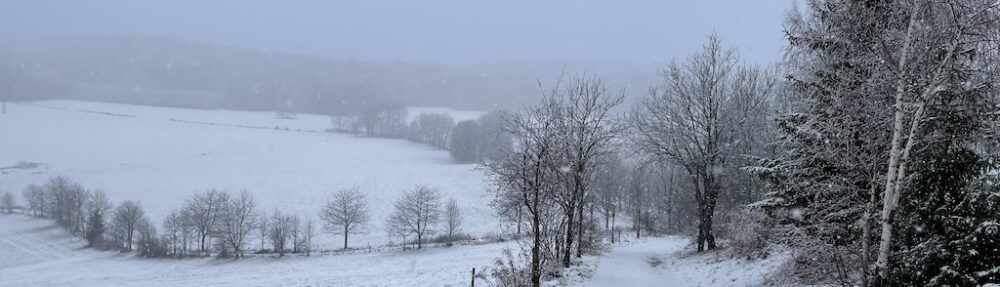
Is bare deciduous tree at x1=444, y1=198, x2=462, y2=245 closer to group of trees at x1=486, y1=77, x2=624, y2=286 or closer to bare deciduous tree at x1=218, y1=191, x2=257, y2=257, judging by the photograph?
bare deciduous tree at x1=218, y1=191, x2=257, y2=257

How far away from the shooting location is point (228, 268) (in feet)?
160

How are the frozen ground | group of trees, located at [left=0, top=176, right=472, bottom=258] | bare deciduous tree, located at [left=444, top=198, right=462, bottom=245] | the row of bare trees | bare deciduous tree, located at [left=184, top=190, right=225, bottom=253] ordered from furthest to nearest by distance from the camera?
bare deciduous tree, located at [left=444, top=198, right=462, bottom=245], bare deciduous tree, located at [left=184, top=190, right=225, bottom=253], group of trees, located at [left=0, top=176, right=472, bottom=258], the frozen ground, the row of bare trees

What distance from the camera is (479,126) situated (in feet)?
427

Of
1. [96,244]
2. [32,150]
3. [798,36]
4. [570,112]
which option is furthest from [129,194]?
[798,36]

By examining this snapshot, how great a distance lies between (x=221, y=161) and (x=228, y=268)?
222ft

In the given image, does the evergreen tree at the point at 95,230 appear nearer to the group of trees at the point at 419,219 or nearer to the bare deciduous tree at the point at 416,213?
the group of trees at the point at 419,219

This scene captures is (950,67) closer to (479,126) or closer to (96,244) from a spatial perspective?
(96,244)

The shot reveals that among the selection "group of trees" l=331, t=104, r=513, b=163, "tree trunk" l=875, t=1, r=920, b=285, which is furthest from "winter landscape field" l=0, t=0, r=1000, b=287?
"group of trees" l=331, t=104, r=513, b=163

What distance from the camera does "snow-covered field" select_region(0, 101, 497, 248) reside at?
268ft

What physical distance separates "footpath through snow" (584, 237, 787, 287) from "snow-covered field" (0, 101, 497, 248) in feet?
137

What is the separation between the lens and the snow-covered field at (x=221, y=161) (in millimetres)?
81562

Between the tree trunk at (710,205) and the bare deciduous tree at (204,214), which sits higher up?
the tree trunk at (710,205)

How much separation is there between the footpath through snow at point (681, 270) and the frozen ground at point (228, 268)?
8.01m

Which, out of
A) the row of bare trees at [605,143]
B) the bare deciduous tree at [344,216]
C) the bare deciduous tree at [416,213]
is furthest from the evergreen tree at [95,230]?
the row of bare trees at [605,143]
